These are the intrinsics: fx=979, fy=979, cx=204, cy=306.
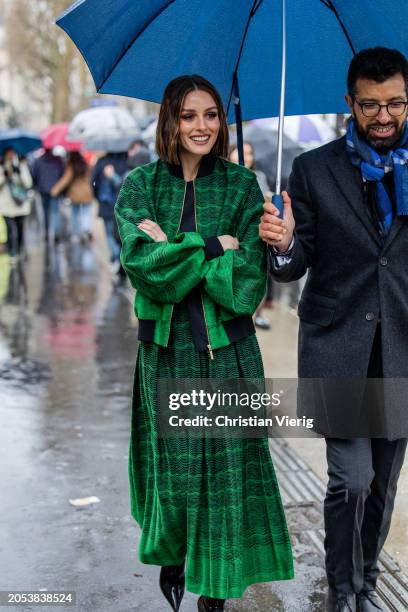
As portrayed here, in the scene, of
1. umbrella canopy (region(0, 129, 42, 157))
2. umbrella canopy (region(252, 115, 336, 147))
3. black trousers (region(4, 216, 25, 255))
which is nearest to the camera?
umbrella canopy (region(252, 115, 336, 147))

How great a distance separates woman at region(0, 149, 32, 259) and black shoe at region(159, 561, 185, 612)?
11.3 m

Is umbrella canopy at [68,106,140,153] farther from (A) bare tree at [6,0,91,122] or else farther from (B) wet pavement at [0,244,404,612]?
(A) bare tree at [6,0,91,122]

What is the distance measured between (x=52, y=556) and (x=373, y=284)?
1.91m

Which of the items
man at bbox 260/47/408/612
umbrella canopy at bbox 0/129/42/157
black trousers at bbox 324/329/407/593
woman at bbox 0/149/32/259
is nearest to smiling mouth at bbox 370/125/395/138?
man at bbox 260/47/408/612

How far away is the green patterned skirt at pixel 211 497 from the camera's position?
3.47 m

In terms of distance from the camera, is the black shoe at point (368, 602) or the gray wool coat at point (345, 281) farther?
the black shoe at point (368, 602)

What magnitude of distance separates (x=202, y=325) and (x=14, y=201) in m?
12.0

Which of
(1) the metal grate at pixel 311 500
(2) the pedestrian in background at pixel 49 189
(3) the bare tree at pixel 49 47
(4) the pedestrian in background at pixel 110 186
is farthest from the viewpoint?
(3) the bare tree at pixel 49 47

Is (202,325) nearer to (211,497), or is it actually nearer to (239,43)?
(211,497)

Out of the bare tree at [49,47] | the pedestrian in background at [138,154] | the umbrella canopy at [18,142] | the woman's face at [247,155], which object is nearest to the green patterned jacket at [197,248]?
the woman's face at [247,155]

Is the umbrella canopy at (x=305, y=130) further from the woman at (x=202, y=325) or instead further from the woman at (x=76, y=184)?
the woman at (x=76, y=184)

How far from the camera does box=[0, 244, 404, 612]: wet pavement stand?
13.1 feet

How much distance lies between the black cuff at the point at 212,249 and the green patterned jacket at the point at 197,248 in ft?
0.06

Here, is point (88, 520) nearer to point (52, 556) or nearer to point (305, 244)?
point (52, 556)
